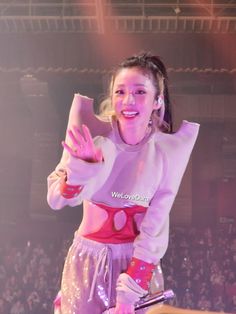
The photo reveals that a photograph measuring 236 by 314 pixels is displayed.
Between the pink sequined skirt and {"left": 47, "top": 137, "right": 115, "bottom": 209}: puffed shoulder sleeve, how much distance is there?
156 millimetres

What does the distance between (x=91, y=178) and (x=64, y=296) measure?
0.36 meters

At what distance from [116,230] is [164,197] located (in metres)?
0.15

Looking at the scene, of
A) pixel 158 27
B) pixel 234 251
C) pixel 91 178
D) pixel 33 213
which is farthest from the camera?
pixel 33 213

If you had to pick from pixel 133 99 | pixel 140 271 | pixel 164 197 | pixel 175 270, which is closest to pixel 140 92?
pixel 133 99

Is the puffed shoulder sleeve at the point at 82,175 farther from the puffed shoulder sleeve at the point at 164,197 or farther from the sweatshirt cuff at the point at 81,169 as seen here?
the puffed shoulder sleeve at the point at 164,197

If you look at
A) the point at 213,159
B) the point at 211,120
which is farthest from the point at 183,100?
the point at 213,159

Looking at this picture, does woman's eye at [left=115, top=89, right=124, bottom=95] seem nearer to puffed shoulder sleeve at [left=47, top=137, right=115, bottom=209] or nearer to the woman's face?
the woman's face

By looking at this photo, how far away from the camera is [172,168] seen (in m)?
1.26

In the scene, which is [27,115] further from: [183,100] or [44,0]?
[183,100]

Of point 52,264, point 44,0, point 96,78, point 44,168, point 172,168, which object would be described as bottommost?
point 52,264

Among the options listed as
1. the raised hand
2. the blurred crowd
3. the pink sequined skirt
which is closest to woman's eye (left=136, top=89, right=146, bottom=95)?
the raised hand

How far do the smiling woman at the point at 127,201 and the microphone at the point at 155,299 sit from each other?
2 centimetres

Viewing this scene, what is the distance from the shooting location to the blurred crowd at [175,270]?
486 centimetres

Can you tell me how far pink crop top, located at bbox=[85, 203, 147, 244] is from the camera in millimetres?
1247
